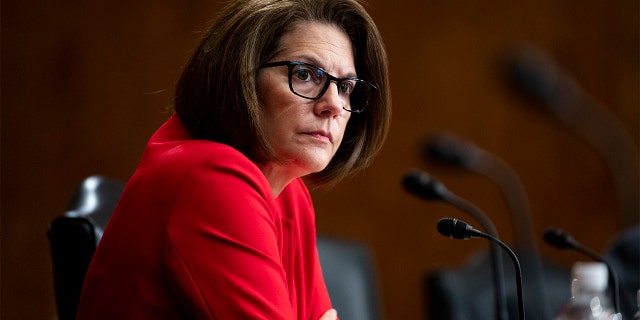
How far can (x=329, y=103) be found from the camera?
161 cm

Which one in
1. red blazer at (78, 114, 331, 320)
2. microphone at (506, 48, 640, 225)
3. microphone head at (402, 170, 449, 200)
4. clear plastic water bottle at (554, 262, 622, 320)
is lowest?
red blazer at (78, 114, 331, 320)

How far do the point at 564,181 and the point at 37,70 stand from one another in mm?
2416

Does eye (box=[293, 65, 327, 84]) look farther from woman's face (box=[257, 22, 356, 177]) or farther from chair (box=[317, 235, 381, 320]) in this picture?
chair (box=[317, 235, 381, 320])

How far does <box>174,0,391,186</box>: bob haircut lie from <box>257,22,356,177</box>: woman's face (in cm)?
2

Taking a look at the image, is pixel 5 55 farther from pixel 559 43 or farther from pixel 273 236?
pixel 273 236

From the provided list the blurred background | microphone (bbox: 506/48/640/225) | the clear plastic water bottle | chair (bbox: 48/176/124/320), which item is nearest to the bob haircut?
chair (bbox: 48/176/124/320)

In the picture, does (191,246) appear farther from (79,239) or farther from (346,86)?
(346,86)

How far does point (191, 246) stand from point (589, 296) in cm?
80

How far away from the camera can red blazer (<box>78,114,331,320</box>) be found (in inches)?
52.9

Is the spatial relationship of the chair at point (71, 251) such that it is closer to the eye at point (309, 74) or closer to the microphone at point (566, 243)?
the eye at point (309, 74)

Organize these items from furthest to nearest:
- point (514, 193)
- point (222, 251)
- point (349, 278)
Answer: point (514, 193) < point (349, 278) < point (222, 251)

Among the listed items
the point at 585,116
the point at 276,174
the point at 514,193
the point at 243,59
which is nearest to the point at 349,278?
the point at 276,174

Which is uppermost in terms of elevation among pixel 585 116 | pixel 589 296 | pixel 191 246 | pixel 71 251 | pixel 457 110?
pixel 585 116

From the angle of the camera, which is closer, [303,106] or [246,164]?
[246,164]
